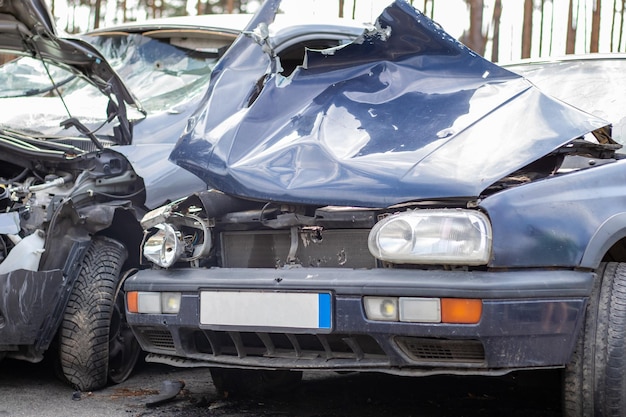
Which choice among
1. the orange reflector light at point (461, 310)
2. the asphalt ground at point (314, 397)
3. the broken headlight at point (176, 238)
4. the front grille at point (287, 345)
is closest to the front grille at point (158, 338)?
the front grille at point (287, 345)

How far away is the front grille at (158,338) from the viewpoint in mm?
3164

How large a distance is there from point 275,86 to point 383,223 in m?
1.10

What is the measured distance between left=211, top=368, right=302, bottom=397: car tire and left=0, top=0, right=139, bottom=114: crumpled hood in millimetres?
1804

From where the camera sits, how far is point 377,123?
313 cm

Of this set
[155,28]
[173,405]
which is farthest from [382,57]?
[155,28]

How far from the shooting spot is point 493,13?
16969mm

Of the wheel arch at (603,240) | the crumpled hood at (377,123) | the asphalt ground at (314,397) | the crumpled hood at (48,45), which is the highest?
the crumpled hood at (48,45)

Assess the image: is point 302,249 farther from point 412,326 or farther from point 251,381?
point 251,381

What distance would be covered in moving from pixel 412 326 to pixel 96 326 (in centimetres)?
188

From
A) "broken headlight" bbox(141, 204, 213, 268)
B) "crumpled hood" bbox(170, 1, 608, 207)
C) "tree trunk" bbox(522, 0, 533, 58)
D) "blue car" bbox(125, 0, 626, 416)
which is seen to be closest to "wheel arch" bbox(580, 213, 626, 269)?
"blue car" bbox(125, 0, 626, 416)

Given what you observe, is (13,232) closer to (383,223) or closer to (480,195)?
(383,223)

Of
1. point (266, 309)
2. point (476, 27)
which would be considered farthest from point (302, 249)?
point (476, 27)

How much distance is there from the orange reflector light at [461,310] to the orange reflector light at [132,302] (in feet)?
4.13

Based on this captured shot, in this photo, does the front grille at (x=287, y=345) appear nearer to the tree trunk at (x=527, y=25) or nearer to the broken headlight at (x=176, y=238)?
Answer: the broken headlight at (x=176, y=238)
